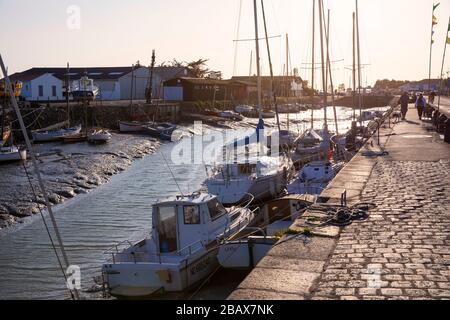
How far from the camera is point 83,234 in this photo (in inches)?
761

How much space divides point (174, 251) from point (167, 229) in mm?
583

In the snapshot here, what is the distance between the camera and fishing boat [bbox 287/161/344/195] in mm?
21781

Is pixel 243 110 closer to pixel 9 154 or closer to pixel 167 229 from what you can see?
pixel 9 154

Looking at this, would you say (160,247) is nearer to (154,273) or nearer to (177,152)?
(154,273)

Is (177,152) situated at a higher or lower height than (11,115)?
lower

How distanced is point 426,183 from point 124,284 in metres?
7.59

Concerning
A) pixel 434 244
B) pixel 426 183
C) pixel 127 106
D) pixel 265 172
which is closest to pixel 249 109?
pixel 127 106

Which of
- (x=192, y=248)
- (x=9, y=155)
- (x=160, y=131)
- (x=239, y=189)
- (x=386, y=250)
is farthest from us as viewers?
(x=160, y=131)

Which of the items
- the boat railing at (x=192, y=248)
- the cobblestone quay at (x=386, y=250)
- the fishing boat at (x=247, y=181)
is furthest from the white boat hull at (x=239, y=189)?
the boat railing at (x=192, y=248)

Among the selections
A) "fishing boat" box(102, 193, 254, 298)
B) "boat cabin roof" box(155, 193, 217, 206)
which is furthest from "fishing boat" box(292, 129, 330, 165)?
"fishing boat" box(102, 193, 254, 298)

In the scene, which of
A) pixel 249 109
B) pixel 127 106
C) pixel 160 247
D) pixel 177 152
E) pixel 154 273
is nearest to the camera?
pixel 154 273

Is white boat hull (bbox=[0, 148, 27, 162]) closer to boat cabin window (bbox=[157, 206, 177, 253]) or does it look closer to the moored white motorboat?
A: boat cabin window (bbox=[157, 206, 177, 253])

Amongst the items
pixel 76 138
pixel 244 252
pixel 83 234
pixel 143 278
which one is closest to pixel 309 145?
pixel 83 234
